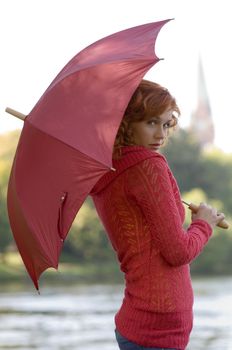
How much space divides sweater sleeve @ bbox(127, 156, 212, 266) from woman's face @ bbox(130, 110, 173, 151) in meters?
0.10

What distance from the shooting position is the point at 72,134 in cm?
307

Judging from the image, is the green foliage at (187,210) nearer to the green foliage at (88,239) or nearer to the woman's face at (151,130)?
the green foliage at (88,239)

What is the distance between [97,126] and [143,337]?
646 mm

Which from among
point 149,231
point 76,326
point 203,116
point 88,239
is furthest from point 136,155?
point 203,116

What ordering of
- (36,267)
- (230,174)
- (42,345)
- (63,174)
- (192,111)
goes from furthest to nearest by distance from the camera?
1. (192,111)
2. (230,174)
3. (42,345)
4. (36,267)
5. (63,174)

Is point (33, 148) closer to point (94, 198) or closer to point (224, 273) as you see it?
point (94, 198)

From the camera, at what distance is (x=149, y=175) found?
113 inches

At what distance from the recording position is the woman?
9.39ft

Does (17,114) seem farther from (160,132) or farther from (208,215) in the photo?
(208,215)

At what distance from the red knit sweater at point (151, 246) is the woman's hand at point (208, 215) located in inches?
3.8

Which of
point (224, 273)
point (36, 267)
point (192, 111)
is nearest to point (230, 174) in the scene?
point (224, 273)

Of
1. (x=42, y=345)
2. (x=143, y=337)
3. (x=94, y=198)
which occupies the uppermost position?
(x=94, y=198)

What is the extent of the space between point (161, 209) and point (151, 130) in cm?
26

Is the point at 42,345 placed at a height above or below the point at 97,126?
below
